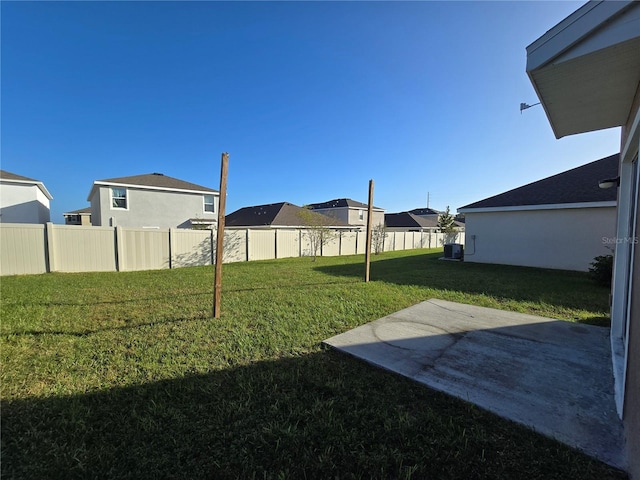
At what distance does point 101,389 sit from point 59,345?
167 centimetres

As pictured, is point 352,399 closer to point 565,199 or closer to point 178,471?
point 178,471

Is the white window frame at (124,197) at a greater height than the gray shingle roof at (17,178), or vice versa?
the gray shingle roof at (17,178)

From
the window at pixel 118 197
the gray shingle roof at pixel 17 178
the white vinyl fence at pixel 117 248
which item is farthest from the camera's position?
the window at pixel 118 197

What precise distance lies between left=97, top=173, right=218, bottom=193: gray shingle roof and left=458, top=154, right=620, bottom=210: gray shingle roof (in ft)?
59.0

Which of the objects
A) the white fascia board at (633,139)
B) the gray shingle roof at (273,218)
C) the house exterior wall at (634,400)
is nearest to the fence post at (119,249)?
the gray shingle roof at (273,218)

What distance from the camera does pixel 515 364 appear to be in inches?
116

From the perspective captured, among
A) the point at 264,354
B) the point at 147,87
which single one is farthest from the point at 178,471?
the point at 147,87

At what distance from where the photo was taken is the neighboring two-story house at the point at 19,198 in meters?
15.9

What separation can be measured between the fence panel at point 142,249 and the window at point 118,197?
26.5 feet

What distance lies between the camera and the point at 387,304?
544cm

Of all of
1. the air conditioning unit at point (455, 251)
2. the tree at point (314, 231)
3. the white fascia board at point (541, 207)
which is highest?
the white fascia board at point (541, 207)

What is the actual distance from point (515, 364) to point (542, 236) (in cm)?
1081

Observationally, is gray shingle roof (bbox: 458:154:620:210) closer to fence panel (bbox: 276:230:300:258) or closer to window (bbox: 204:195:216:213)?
fence panel (bbox: 276:230:300:258)

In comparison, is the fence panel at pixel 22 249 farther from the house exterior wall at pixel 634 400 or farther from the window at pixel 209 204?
the house exterior wall at pixel 634 400
